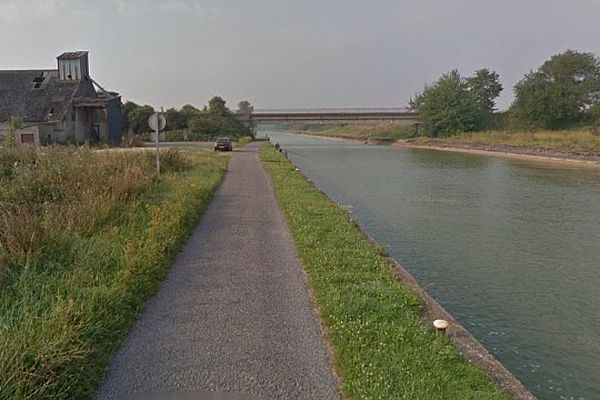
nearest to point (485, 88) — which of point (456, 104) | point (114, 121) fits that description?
point (456, 104)

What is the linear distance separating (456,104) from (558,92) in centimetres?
1410

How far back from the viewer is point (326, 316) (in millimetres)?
4707

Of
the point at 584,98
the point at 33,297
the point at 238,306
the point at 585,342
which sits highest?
the point at 584,98

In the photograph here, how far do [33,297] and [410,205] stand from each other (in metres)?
13.8

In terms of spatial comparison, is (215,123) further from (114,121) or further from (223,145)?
(223,145)

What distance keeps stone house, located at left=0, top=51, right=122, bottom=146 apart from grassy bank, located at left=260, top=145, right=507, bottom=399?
38611mm

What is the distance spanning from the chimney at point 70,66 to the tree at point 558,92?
5858 centimetres

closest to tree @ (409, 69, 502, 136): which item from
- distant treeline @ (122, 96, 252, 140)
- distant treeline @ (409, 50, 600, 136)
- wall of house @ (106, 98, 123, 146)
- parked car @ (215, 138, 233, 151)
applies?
distant treeline @ (409, 50, 600, 136)

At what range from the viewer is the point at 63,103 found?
39.8 m

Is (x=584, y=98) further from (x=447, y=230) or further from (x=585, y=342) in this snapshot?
(x=585, y=342)

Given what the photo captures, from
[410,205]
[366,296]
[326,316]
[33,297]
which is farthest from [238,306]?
[410,205]

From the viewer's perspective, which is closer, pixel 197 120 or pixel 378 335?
pixel 378 335

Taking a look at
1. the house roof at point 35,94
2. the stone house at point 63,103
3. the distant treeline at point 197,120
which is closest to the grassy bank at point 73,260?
the stone house at point 63,103

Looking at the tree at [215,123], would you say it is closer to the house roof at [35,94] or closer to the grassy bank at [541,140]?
the house roof at [35,94]
